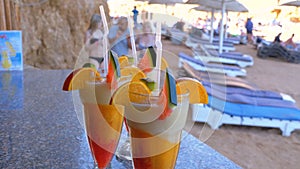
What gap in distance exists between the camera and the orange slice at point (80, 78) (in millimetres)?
588

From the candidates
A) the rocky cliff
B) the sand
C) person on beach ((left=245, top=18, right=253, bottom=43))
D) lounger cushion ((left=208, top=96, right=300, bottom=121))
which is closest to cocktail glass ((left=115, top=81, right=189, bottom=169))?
the sand

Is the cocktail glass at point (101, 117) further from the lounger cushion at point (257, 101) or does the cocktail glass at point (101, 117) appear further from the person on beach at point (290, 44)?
the person on beach at point (290, 44)

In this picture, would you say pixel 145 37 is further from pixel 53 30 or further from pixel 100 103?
pixel 53 30

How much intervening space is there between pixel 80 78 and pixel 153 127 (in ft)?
0.61

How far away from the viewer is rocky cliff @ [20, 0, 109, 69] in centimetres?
334

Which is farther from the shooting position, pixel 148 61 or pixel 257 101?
pixel 257 101

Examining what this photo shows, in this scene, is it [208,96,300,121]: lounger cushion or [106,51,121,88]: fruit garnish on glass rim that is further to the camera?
[208,96,300,121]: lounger cushion

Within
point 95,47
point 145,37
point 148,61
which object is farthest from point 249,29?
point 148,61

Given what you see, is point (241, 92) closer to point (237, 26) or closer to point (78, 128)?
point (78, 128)

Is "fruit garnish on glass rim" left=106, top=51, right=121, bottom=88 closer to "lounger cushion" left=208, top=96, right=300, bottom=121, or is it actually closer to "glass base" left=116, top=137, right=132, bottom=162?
"glass base" left=116, top=137, right=132, bottom=162

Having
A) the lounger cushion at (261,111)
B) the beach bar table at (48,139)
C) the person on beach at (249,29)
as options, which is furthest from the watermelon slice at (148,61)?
the person on beach at (249,29)

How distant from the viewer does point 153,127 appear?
49cm

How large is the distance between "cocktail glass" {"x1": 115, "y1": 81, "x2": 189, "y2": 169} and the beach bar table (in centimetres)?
8

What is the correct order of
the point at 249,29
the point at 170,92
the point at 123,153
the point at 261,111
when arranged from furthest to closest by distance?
the point at 249,29 < the point at 261,111 < the point at 123,153 < the point at 170,92
